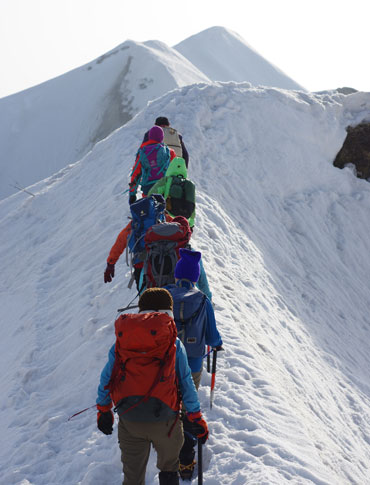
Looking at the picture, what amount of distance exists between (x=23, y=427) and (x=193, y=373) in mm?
3096

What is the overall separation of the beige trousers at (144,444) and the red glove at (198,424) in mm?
141

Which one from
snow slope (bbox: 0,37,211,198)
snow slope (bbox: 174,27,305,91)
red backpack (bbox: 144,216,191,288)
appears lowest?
snow slope (bbox: 0,37,211,198)

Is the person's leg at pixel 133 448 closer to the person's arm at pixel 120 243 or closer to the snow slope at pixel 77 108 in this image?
the person's arm at pixel 120 243

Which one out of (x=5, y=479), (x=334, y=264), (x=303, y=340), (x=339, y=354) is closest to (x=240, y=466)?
(x=5, y=479)

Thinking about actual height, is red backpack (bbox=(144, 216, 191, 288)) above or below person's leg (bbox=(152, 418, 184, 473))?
above

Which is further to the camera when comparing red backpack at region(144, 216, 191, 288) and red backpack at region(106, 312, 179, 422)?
red backpack at region(144, 216, 191, 288)

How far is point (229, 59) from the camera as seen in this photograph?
92.2 meters

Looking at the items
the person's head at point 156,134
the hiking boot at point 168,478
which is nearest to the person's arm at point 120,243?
the person's head at point 156,134

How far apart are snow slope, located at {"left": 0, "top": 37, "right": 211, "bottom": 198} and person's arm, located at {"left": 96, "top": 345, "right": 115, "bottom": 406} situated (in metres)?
44.7

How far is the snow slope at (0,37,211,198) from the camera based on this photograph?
156 feet

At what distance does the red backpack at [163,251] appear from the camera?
15.8ft

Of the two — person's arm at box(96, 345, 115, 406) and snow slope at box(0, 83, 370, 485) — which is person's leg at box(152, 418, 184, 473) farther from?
snow slope at box(0, 83, 370, 485)

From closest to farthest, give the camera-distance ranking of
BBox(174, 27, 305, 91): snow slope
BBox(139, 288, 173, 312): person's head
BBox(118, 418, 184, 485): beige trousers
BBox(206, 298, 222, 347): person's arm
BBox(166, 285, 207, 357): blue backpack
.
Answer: BBox(118, 418, 184, 485): beige trousers
BBox(139, 288, 173, 312): person's head
BBox(166, 285, 207, 357): blue backpack
BBox(206, 298, 222, 347): person's arm
BBox(174, 27, 305, 91): snow slope

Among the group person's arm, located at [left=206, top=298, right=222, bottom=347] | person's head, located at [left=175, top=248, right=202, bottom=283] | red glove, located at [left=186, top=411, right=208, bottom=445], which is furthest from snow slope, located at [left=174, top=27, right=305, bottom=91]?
red glove, located at [left=186, top=411, right=208, bottom=445]
